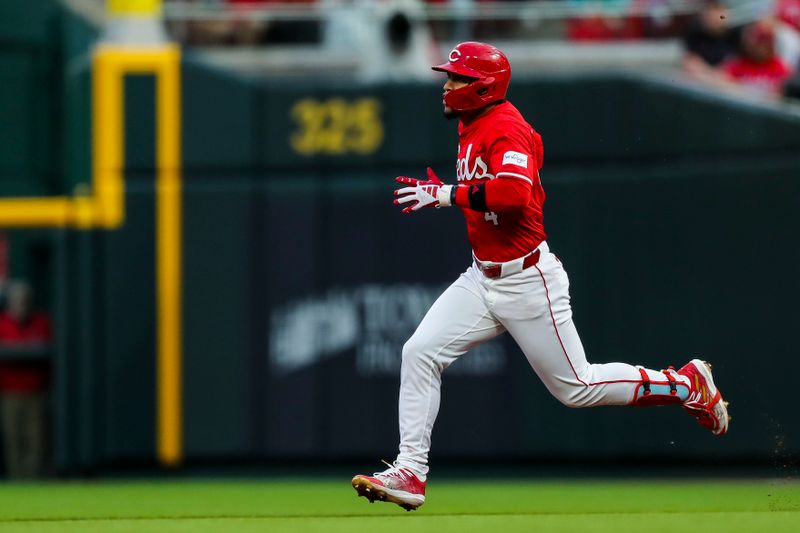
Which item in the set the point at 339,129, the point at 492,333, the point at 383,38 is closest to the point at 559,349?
the point at 492,333

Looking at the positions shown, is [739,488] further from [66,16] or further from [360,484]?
[66,16]

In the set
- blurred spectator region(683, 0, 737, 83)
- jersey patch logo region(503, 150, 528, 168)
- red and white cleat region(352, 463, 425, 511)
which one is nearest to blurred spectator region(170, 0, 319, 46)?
blurred spectator region(683, 0, 737, 83)

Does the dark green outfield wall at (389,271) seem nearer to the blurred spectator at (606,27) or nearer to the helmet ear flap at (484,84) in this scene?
the blurred spectator at (606,27)

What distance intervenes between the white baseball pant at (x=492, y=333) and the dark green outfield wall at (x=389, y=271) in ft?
13.5

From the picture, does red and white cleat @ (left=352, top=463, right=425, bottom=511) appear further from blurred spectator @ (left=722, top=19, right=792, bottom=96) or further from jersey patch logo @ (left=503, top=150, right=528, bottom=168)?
blurred spectator @ (left=722, top=19, right=792, bottom=96)

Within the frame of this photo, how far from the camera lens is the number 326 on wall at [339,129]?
1087 centimetres

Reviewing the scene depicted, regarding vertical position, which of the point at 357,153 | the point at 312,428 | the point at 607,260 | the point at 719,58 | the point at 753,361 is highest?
the point at 719,58

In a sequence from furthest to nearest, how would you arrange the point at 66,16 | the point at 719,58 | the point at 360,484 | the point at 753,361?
1. the point at 66,16
2. the point at 719,58
3. the point at 753,361
4. the point at 360,484

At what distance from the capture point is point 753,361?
1025 cm

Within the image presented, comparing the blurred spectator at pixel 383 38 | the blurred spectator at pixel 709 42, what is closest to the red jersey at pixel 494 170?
the blurred spectator at pixel 383 38

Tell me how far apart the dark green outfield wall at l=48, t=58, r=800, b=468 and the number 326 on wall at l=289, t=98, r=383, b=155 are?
0.05 ft

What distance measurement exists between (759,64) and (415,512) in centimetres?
542

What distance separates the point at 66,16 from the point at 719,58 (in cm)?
533

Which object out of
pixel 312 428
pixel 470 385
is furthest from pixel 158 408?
pixel 470 385
